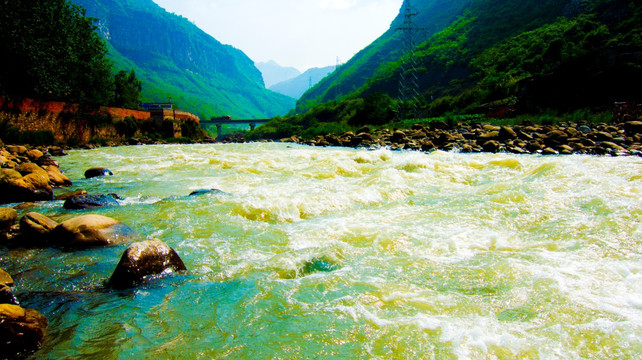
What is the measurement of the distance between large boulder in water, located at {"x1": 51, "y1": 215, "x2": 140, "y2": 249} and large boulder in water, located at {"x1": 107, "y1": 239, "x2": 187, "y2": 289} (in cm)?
130

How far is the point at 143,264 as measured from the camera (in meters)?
3.82

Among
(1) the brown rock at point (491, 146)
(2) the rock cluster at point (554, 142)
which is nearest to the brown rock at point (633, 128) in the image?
(2) the rock cluster at point (554, 142)

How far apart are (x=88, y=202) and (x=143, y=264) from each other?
4439 millimetres

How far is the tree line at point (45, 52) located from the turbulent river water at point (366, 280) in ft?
89.3

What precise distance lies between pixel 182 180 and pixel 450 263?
30.4 ft

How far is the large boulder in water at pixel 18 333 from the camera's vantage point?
2.41m

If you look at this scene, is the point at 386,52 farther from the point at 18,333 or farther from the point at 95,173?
the point at 18,333

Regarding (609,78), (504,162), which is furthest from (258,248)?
(609,78)

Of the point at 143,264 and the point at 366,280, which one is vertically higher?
the point at 143,264

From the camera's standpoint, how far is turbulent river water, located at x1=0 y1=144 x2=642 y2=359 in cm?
265

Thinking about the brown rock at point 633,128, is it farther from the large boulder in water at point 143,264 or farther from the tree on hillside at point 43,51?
the tree on hillside at point 43,51

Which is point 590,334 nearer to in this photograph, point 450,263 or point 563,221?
point 450,263

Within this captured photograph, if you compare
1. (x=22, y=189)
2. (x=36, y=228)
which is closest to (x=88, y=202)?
(x=22, y=189)

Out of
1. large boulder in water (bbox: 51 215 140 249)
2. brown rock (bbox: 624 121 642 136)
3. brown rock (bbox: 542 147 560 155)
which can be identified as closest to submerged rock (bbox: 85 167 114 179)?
large boulder in water (bbox: 51 215 140 249)
